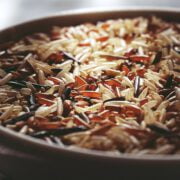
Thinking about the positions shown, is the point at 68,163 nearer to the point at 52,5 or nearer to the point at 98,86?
the point at 98,86

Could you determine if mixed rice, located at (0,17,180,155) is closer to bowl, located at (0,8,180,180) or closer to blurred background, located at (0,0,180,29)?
bowl, located at (0,8,180,180)

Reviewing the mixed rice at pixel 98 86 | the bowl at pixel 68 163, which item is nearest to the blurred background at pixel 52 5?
the mixed rice at pixel 98 86

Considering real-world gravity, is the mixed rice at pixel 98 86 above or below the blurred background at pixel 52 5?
above

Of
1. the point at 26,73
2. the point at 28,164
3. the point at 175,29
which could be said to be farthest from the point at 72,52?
the point at 28,164

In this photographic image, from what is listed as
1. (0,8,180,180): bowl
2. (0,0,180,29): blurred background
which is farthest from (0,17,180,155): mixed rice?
(0,0,180,29): blurred background

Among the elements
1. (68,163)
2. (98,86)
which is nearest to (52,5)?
(98,86)

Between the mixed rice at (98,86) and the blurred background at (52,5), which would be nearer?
the mixed rice at (98,86)

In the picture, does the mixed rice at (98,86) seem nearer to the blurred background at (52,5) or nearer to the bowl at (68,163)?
the bowl at (68,163)
